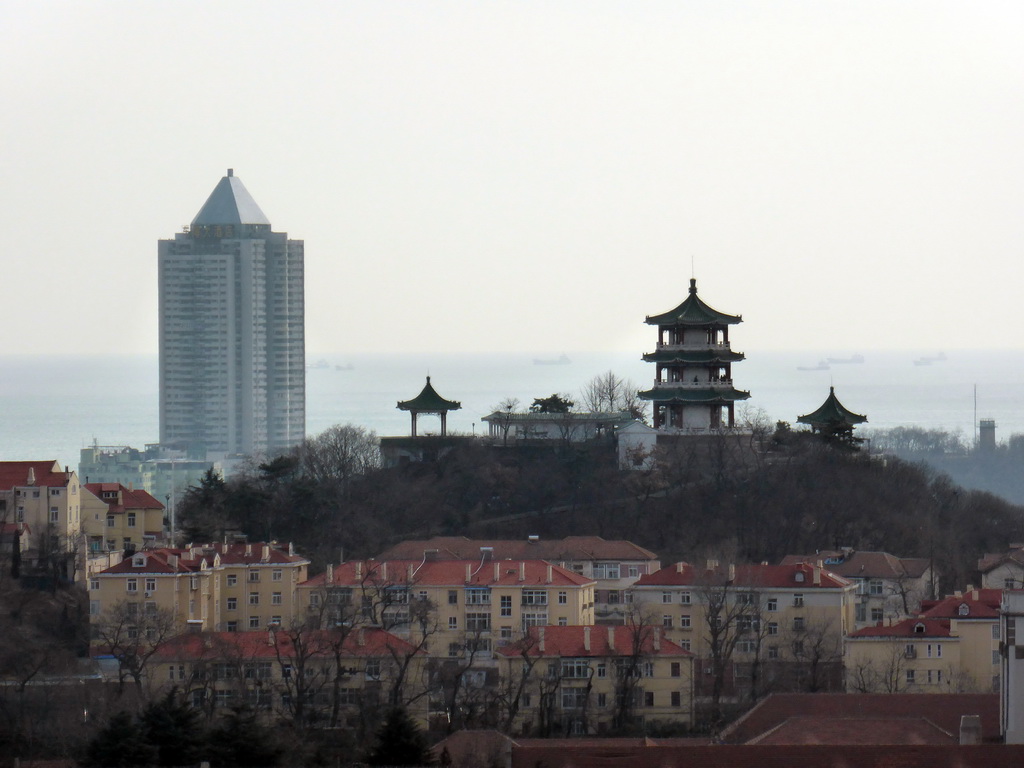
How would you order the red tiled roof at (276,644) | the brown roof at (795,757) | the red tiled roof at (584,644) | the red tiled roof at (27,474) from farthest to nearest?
1. the red tiled roof at (27,474)
2. the red tiled roof at (584,644)
3. the red tiled roof at (276,644)
4. the brown roof at (795,757)

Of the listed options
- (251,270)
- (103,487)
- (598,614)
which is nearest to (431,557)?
(598,614)

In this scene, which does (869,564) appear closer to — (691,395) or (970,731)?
(691,395)

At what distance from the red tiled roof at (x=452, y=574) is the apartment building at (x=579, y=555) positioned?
1.59 meters

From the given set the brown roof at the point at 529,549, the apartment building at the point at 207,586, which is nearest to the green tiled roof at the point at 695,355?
the brown roof at the point at 529,549

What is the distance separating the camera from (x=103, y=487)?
207ft

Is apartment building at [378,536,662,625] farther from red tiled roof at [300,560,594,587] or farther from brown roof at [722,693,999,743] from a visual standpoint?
brown roof at [722,693,999,743]

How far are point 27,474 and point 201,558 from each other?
6.45 m

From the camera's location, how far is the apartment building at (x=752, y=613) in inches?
2056

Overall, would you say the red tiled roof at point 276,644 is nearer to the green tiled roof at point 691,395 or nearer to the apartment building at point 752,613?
the apartment building at point 752,613

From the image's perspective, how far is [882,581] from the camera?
5781cm

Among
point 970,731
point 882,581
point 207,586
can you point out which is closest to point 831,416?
point 882,581

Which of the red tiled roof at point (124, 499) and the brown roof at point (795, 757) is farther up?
the red tiled roof at point (124, 499)

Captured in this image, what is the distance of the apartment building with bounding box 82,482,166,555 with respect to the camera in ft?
201

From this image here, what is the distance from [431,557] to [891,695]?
18192 mm
